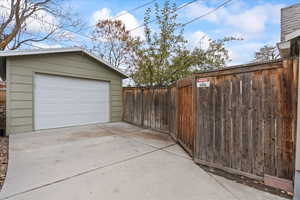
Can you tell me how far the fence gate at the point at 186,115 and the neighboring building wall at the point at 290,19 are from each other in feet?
10.4

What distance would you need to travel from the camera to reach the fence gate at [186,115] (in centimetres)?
345

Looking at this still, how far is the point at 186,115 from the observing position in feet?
12.7

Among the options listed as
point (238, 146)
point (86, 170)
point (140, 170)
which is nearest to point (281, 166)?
point (238, 146)

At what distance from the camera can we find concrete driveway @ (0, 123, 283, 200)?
197 cm

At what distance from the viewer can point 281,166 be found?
207cm

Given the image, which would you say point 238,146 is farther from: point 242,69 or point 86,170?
point 86,170

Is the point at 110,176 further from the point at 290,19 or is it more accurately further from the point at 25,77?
the point at 290,19

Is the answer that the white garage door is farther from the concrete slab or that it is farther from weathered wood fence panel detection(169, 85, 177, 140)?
the concrete slab

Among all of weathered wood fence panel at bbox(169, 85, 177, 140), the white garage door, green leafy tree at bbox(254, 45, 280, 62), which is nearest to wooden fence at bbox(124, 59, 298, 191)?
weathered wood fence panel at bbox(169, 85, 177, 140)

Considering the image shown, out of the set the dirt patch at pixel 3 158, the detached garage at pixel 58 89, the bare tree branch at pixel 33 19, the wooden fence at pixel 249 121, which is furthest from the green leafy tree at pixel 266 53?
the dirt patch at pixel 3 158

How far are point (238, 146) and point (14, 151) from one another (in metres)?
4.64

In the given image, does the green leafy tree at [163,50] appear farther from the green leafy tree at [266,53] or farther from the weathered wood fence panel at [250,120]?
the green leafy tree at [266,53]

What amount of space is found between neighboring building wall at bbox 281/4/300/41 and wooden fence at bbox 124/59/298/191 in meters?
3.25

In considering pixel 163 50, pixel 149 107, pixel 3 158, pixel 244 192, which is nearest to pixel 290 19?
pixel 163 50
